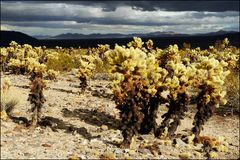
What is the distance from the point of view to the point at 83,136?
20.2 meters

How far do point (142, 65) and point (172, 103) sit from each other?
3.65 m

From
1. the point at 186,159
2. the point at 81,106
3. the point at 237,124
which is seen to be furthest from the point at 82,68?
the point at 186,159

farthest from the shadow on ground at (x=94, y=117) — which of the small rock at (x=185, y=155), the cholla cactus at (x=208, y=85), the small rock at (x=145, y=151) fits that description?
the small rock at (x=185, y=155)

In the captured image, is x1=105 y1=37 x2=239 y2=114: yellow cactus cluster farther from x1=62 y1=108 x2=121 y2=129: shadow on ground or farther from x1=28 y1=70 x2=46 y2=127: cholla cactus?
x1=62 y1=108 x2=121 y2=129: shadow on ground

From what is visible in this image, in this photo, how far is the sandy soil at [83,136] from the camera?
1708cm

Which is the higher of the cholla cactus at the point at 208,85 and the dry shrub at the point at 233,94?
the cholla cactus at the point at 208,85

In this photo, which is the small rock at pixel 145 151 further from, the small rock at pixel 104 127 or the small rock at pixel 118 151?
the small rock at pixel 104 127

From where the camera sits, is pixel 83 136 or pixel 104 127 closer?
pixel 83 136

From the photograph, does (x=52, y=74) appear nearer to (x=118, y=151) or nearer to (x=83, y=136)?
(x=83, y=136)

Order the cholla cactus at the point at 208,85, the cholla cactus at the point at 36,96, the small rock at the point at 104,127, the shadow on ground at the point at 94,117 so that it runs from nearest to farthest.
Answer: the cholla cactus at the point at 36,96, the cholla cactus at the point at 208,85, the small rock at the point at 104,127, the shadow on ground at the point at 94,117

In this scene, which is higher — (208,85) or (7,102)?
(208,85)

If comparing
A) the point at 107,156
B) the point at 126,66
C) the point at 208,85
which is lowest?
the point at 107,156

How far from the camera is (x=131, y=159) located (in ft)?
56.6

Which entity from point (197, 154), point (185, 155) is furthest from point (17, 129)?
point (197, 154)
